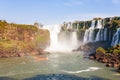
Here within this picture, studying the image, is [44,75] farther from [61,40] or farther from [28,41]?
[61,40]

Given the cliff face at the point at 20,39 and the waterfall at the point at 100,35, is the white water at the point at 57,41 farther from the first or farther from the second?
the waterfall at the point at 100,35

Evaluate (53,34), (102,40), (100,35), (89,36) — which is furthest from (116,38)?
(53,34)

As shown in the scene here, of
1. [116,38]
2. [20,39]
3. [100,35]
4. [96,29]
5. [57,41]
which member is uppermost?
[96,29]

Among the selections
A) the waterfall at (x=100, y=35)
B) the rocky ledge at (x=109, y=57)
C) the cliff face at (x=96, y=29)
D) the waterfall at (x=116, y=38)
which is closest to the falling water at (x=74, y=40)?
the cliff face at (x=96, y=29)

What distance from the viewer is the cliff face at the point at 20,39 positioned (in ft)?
305

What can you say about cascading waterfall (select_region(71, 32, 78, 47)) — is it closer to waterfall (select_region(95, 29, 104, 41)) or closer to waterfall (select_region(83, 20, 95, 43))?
waterfall (select_region(83, 20, 95, 43))

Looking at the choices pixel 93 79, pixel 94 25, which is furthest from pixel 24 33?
pixel 93 79

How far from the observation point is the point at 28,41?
113188 mm

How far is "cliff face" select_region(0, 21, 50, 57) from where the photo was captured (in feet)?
305

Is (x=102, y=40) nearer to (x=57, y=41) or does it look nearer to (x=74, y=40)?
(x=74, y=40)

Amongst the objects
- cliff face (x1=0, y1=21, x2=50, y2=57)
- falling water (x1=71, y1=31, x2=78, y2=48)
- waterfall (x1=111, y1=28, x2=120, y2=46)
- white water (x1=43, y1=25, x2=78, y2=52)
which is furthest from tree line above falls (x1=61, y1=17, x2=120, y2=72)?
cliff face (x1=0, y1=21, x2=50, y2=57)

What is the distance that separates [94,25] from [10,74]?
Result: 77658 millimetres

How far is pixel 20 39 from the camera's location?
111000 mm

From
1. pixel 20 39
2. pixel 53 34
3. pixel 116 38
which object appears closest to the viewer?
pixel 116 38
